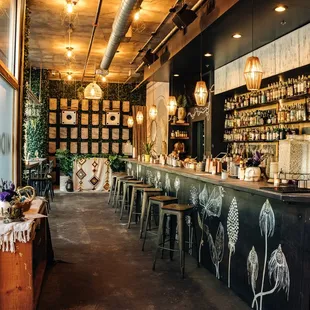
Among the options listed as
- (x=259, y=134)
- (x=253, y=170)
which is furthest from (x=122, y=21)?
(x=259, y=134)

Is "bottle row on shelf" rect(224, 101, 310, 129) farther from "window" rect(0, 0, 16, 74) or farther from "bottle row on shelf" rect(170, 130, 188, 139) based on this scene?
"window" rect(0, 0, 16, 74)

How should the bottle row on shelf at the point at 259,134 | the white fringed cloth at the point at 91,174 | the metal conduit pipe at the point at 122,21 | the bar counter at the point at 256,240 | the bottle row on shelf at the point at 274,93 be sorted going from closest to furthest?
1. the bar counter at the point at 256,240
2. the metal conduit pipe at the point at 122,21
3. the bottle row on shelf at the point at 274,93
4. the bottle row on shelf at the point at 259,134
5. the white fringed cloth at the point at 91,174

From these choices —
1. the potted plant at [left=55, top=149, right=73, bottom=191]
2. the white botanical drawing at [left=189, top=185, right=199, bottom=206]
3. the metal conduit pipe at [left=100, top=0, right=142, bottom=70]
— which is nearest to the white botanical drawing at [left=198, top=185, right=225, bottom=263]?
the white botanical drawing at [left=189, top=185, right=199, bottom=206]

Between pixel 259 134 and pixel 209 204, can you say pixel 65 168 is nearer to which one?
pixel 259 134

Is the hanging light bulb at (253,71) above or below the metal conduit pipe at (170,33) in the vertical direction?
below

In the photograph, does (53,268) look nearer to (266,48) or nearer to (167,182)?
(167,182)

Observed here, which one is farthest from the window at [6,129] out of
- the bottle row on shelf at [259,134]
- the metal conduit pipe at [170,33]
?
the bottle row on shelf at [259,134]

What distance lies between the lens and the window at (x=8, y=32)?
4480 mm

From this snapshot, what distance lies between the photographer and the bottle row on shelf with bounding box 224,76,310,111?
5.98 metres

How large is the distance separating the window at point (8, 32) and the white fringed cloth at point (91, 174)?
252 inches

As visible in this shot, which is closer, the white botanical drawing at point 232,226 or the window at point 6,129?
the white botanical drawing at point 232,226

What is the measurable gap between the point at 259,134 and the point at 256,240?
173 inches

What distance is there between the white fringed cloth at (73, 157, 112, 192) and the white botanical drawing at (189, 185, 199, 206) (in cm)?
678

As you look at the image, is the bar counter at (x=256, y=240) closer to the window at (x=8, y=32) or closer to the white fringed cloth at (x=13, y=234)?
the white fringed cloth at (x=13, y=234)
